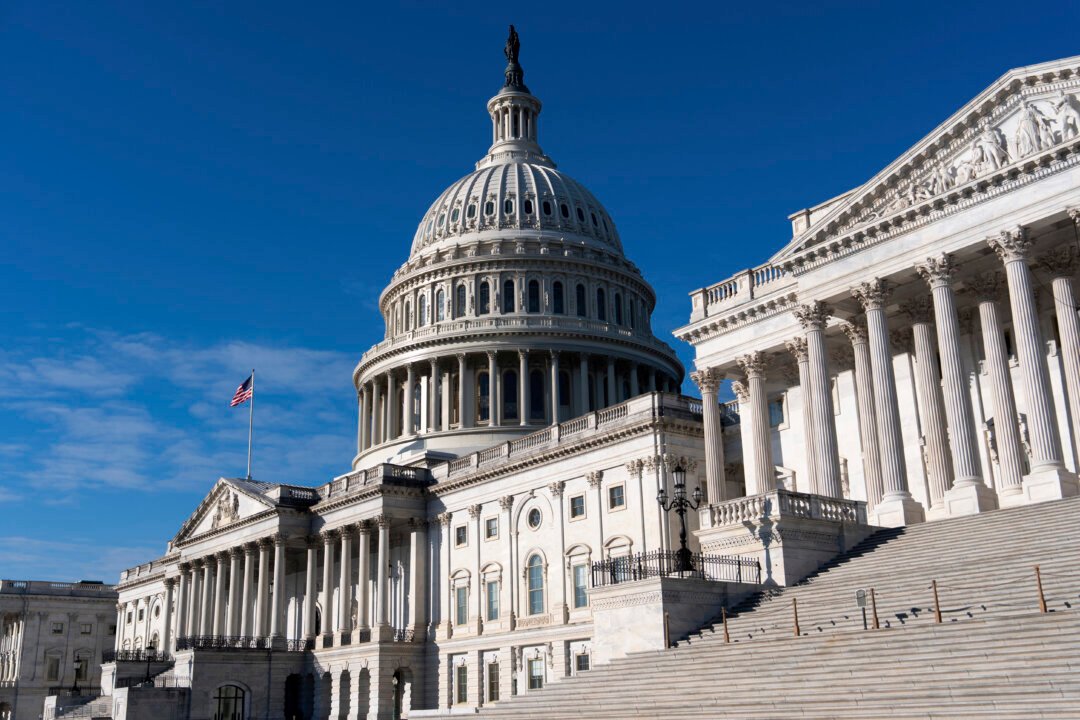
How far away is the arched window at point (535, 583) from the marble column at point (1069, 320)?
101ft

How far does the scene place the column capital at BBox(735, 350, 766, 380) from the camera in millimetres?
51219

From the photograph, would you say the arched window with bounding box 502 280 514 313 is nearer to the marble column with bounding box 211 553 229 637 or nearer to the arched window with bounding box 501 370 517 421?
the arched window with bounding box 501 370 517 421

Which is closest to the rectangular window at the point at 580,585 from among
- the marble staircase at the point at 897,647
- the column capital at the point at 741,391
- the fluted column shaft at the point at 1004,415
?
the column capital at the point at 741,391

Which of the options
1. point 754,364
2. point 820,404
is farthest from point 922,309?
point 754,364

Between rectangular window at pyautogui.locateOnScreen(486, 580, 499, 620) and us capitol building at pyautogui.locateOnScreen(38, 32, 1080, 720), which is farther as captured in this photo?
rectangular window at pyautogui.locateOnScreen(486, 580, 499, 620)

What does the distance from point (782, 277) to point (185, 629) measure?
202 ft

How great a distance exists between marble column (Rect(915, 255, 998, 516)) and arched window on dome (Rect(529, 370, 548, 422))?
5261 cm

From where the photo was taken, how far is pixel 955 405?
4012cm

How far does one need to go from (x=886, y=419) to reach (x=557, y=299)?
57176mm

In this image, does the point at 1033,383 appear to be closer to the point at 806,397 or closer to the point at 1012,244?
the point at 1012,244

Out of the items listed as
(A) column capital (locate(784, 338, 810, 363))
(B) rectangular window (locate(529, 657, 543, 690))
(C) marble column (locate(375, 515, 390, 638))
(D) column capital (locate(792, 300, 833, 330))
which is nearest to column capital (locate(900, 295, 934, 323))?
(D) column capital (locate(792, 300, 833, 330))

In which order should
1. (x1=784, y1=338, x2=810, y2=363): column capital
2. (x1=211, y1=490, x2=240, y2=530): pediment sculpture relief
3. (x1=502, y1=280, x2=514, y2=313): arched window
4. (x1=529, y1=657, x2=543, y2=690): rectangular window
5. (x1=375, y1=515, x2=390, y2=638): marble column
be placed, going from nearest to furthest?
1. (x1=784, y1=338, x2=810, y2=363): column capital
2. (x1=529, y1=657, x2=543, y2=690): rectangular window
3. (x1=375, y1=515, x2=390, y2=638): marble column
4. (x1=211, y1=490, x2=240, y2=530): pediment sculpture relief
5. (x1=502, y1=280, x2=514, y2=313): arched window

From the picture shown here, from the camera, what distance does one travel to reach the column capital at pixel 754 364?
51.2m

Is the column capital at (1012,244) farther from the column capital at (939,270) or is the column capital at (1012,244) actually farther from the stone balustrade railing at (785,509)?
the stone balustrade railing at (785,509)
